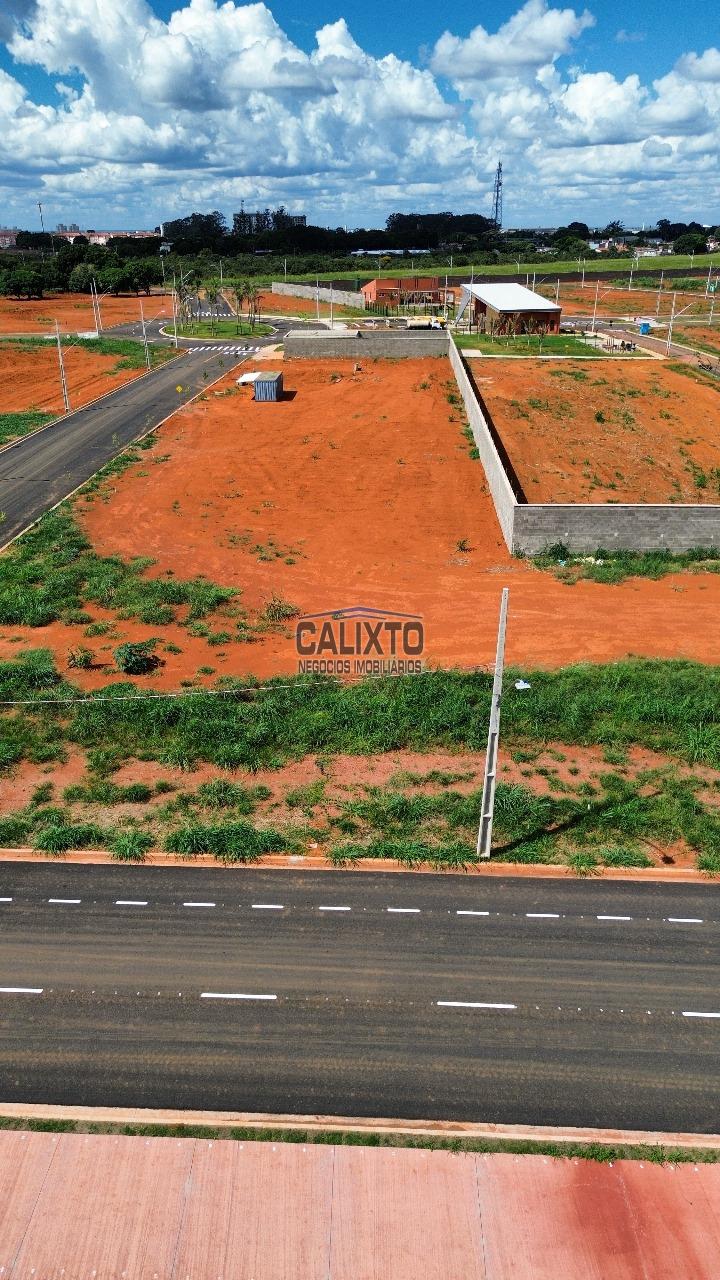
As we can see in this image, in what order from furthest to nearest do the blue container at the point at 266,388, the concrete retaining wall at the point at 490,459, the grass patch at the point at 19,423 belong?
1. the blue container at the point at 266,388
2. the grass patch at the point at 19,423
3. the concrete retaining wall at the point at 490,459

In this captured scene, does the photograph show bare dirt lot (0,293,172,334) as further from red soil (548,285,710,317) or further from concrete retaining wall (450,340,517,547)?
concrete retaining wall (450,340,517,547)

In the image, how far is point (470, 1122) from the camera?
1167cm

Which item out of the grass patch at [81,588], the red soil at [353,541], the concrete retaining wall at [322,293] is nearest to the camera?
the red soil at [353,541]

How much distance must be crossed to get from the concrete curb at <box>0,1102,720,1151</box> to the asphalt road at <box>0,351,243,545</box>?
85.9ft

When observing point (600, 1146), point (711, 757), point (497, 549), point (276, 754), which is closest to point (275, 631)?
point (276, 754)

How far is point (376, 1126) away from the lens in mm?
11578

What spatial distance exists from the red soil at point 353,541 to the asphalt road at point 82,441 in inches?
94.2

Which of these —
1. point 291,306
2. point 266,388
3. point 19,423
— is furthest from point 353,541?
point 291,306

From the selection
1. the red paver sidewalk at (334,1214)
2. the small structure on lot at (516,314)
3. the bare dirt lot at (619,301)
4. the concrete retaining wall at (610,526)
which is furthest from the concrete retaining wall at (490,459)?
the bare dirt lot at (619,301)

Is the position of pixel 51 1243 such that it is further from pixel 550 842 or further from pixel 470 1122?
pixel 550 842

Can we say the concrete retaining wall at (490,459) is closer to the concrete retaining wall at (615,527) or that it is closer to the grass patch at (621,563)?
the concrete retaining wall at (615,527)

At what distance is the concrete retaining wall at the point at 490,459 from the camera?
32562 millimetres

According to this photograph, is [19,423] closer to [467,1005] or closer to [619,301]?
[467,1005]

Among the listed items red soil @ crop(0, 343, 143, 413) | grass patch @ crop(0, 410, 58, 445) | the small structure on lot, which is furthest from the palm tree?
grass patch @ crop(0, 410, 58, 445)
